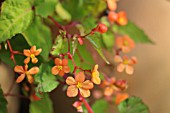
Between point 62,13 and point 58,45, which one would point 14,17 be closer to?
point 58,45

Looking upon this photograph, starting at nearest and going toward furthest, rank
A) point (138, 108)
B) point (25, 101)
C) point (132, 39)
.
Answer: point (138, 108) → point (132, 39) → point (25, 101)

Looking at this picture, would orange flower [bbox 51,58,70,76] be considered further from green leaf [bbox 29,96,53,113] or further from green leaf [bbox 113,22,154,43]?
green leaf [bbox 113,22,154,43]

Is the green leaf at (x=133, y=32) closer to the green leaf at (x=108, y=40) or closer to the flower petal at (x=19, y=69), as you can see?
the green leaf at (x=108, y=40)

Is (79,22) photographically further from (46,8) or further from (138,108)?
(138,108)

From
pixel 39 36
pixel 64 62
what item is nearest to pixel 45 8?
pixel 39 36

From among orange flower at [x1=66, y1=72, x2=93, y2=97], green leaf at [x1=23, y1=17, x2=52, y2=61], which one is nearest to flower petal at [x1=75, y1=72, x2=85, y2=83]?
orange flower at [x1=66, y1=72, x2=93, y2=97]

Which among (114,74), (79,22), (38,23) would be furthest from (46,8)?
(114,74)
